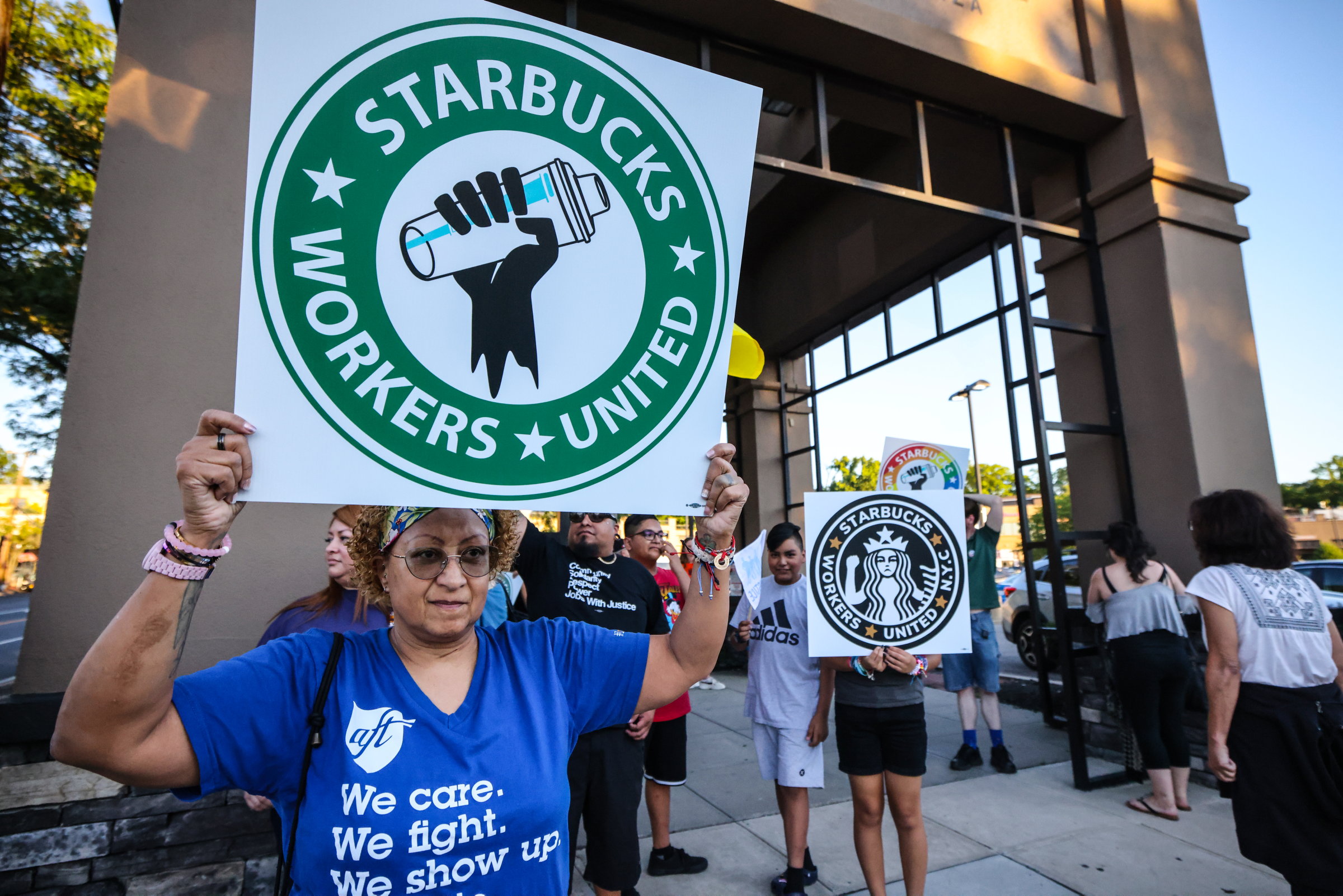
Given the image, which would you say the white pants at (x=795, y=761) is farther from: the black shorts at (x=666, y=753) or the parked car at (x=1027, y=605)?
the parked car at (x=1027, y=605)

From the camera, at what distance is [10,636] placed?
15367 mm

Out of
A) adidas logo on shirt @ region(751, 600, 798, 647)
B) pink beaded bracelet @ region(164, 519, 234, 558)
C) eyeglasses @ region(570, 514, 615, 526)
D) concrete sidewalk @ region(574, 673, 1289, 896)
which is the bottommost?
concrete sidewalk @ region(574, 673, 1289, 896)

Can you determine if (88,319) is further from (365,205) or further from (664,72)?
(664,72)

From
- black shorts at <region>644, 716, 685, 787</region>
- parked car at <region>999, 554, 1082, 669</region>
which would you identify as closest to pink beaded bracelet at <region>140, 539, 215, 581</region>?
black shorts at <region>644, 716, 685, 787</region>

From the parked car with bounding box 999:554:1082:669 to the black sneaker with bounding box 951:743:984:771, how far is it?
356 cm

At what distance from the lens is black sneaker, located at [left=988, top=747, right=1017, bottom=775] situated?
4.89 meters

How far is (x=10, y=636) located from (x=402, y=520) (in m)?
20.4

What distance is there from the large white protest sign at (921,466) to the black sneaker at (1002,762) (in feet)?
6.59

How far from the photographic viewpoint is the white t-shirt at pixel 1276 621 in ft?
8.22

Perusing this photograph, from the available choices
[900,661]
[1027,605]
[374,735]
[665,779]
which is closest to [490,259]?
[374,735]

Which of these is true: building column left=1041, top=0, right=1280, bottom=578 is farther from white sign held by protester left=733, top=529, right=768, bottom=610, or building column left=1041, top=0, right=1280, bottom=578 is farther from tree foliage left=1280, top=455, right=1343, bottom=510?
tree foliage left=1280, top=455, right=1343, bottom=510

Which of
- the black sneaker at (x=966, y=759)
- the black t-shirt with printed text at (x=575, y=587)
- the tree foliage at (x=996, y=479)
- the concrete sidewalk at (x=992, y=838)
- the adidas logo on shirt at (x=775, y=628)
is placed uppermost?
the tree foliage at (x=996, y=479)

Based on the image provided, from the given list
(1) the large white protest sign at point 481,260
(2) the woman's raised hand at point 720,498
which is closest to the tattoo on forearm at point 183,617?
(1) the large white protest sign at point 481,260

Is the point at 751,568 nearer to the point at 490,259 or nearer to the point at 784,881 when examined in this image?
the point at 784,881
